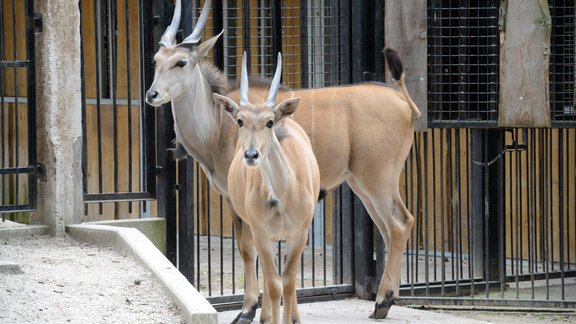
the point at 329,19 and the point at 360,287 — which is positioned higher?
the point at 329,19

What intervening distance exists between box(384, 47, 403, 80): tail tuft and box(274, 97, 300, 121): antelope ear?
5.97 feet

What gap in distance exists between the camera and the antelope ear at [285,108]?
19.9 feet

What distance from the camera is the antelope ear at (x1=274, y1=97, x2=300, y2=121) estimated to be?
6.07 meters

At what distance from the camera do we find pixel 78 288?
5.54 m

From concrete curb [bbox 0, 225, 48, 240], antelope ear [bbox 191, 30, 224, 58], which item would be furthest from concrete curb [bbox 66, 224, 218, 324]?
antelope ear [bbox 191, 30, 224, 58]

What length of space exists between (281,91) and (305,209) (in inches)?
56.6

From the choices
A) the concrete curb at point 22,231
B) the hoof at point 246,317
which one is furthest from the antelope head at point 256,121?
the concrete curb at point 22,231

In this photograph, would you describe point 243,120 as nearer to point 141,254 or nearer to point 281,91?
point 141,254

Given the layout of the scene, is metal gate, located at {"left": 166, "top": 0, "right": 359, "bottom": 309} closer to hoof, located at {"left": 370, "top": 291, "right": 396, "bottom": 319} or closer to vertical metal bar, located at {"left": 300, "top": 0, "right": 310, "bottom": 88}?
vertical metal bar, located at {"left": 300, "top": 0, "right": 310, "bottom": 88}

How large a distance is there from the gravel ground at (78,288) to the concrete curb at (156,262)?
0.19 feet

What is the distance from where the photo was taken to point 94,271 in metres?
5.95

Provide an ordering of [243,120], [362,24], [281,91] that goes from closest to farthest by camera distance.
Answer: [243,120], [281,91], [362,24]

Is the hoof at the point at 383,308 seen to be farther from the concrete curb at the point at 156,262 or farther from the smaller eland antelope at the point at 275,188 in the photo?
the concrete curb at the point at 156,262

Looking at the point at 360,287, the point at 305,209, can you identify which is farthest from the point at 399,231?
the point at 305,209
